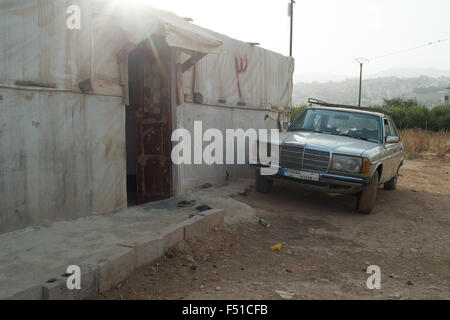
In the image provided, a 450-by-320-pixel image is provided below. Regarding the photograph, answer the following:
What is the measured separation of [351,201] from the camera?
26.0ft

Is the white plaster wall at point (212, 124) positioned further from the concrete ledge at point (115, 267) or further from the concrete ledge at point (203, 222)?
the concrete ledge at point (115, 267)

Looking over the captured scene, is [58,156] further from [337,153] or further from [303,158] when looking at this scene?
[337,153]

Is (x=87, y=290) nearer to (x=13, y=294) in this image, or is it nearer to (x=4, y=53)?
(x=13, y=294)

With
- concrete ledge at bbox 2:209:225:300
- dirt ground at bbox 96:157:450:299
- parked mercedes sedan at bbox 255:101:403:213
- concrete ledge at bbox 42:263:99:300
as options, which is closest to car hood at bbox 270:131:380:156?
parked mercedes sedan at bbox 255:101:403:213

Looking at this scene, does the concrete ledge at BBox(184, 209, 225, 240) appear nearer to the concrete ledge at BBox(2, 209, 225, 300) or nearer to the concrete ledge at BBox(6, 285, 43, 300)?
the concrete ledge at BBox(2, 209, 225, 300)

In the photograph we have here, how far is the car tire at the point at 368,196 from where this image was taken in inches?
260

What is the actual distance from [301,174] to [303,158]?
0.27 meters

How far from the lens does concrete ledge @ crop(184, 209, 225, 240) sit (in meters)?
4.78

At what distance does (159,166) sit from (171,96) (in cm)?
127

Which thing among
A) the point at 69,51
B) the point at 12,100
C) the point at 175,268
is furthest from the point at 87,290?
the point at 69,51

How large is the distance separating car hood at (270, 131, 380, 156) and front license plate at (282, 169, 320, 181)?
18.6 inches

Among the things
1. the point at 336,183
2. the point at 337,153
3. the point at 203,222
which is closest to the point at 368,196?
the point at 336,183

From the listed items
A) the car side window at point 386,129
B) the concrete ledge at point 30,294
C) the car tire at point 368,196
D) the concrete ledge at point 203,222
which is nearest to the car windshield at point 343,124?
the car side window at point 386,129

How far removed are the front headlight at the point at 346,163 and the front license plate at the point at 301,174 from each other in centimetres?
31
